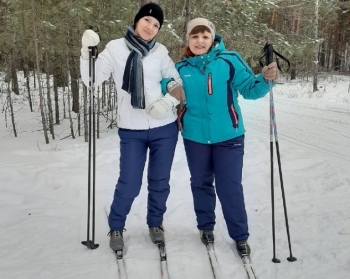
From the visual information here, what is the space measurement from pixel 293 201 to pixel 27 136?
8.25m

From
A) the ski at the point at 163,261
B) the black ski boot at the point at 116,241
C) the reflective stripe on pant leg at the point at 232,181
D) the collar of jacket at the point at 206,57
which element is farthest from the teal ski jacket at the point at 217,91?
the black ski boot at the point at 116,241

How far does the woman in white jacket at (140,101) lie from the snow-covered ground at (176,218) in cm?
37

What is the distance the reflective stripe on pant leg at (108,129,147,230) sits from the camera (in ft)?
9.96

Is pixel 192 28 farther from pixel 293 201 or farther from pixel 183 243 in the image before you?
pixel 293 201

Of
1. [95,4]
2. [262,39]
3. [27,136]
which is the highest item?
[95,4]

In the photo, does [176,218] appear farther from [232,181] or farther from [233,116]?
[233,116]

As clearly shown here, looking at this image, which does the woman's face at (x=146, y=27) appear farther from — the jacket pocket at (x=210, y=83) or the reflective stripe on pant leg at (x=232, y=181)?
the reflective stripe on pant leg at (x=232, y=181)

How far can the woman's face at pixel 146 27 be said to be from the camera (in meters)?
2.91

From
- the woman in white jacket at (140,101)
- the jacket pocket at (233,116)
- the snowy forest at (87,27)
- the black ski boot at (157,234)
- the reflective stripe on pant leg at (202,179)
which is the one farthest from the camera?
the snowy forest at (87,27)

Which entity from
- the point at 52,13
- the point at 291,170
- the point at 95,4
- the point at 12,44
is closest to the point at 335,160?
the point at 291,170

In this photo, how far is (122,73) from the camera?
118 inches

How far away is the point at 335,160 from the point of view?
5.52 m

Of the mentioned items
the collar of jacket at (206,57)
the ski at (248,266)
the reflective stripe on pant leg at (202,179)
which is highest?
the collar of jacket at (206,57)

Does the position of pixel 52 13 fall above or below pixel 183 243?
above
